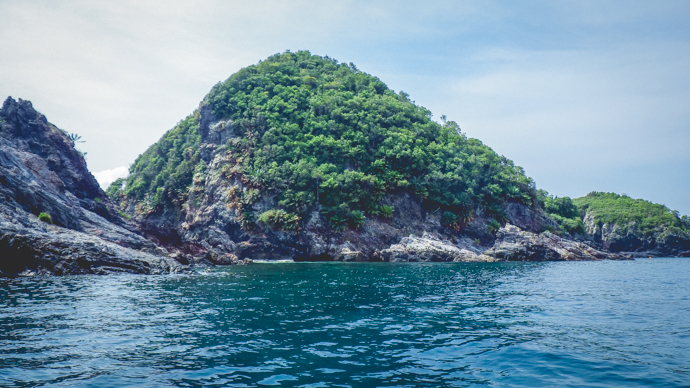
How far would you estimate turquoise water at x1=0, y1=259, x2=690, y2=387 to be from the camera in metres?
8.79

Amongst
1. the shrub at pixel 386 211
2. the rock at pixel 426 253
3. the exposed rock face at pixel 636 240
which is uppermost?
the shrub at pixel 386 211

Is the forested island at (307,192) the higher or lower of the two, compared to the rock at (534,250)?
higher

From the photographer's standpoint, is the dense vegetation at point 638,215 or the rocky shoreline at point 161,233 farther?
the dense vegetation at point 638,215

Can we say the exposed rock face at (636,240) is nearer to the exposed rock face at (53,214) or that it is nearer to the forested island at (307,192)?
the forested island at (307,192)

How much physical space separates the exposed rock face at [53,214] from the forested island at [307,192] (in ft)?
0.63

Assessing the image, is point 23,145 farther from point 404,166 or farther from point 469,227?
point 469,227

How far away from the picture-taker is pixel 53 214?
116 ft

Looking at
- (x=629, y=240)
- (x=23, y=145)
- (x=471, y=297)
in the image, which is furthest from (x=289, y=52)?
(x=471, y=297)

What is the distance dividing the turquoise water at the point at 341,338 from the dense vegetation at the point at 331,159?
45.1 m

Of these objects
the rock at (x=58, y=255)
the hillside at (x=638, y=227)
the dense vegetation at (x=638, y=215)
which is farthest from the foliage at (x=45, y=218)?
the dense vegetation at (x=638, y=215)

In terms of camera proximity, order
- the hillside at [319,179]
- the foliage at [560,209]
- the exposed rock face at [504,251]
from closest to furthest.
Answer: the exposed rock face at [504,251], the hillside at [319,179], the foliage at [560,209]

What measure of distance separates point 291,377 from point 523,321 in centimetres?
957

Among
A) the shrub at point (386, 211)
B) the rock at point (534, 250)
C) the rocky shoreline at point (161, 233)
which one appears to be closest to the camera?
the rocky shoreline at point (161, 233)

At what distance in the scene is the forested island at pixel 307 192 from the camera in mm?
46844
